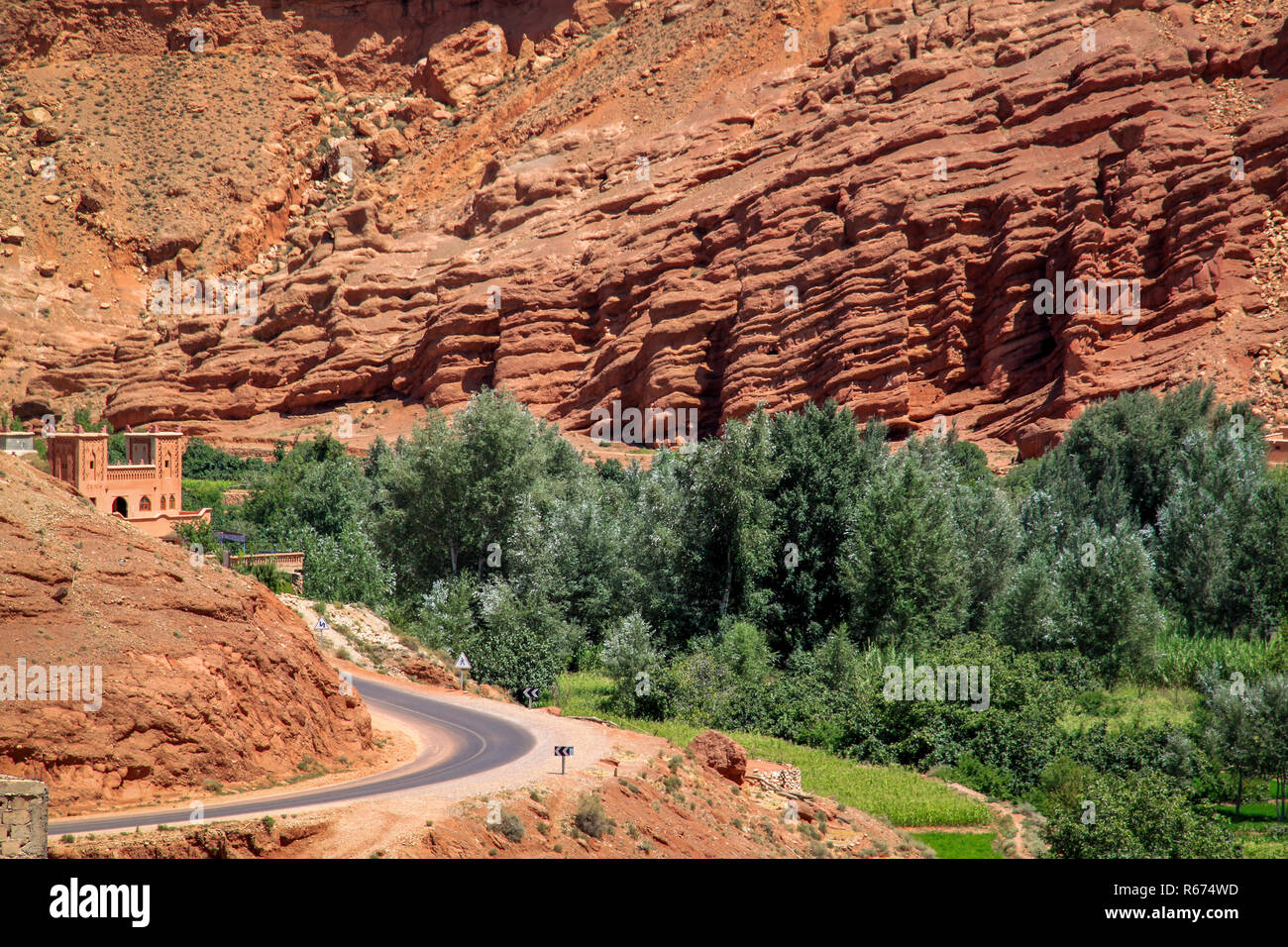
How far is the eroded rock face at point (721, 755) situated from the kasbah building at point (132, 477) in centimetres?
2146

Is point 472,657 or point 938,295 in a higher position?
point 938,295

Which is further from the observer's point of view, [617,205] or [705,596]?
[617,205]

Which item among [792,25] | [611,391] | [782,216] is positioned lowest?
[611,391]

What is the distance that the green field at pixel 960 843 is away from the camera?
68.3 feet

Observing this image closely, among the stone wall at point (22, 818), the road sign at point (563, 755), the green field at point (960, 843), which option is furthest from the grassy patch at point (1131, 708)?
the stone wall at point (22, 818)

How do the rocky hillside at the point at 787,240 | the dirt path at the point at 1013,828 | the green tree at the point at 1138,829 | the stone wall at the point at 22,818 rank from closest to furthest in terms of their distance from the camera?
the stone wall at the point at 22,818
the green tree at the point at 1138,829
the dirt path at the point at 1013,828
the rocky hillside at the point at 787,240

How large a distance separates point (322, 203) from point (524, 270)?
33.0 m

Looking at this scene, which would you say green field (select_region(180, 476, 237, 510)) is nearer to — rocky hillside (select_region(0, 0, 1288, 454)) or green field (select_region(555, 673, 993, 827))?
rocky hillside (select_region(0, 0, 1288, 454))

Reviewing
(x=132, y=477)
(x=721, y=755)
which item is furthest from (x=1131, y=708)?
(x=132, y=477)

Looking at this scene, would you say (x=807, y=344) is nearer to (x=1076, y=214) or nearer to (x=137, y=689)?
(x=1076, y=214)

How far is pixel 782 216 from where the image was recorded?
69.3 m

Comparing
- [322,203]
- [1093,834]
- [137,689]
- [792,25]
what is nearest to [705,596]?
[1093,834]

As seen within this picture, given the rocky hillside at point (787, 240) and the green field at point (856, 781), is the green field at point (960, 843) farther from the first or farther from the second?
the rocky hillside at point (787, 240)

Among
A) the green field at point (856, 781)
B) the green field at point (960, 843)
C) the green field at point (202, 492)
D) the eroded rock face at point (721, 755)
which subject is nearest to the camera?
the green field at point (960, 843)
